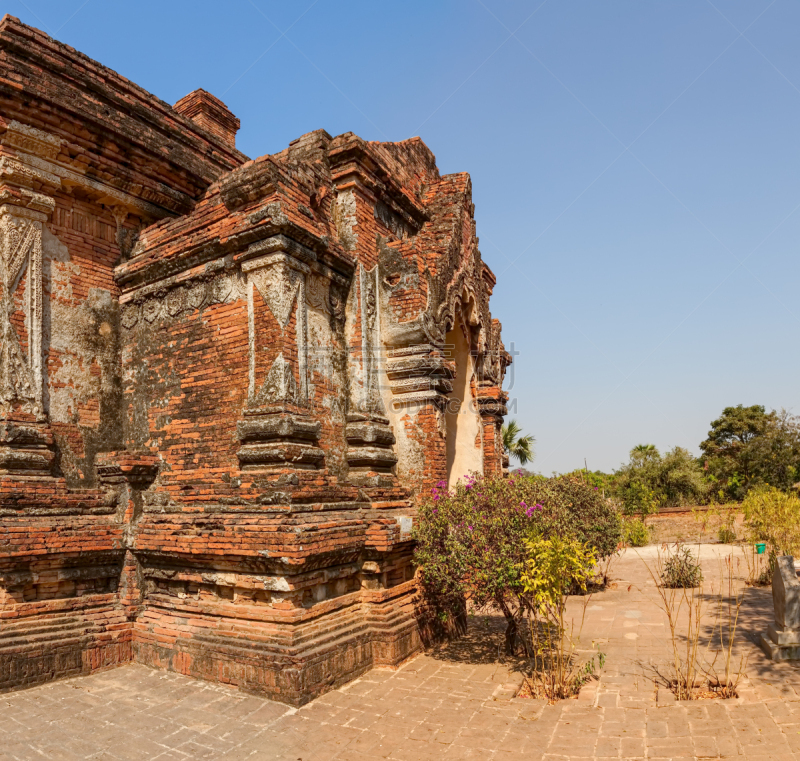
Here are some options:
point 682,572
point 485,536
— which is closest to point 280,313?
point 485,536

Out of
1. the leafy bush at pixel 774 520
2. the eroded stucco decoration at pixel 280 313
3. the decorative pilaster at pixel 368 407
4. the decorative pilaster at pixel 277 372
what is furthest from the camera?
the leafy bush at pixel 774 520

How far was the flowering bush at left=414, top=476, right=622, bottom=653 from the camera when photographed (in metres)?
6.11

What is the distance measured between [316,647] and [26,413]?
4.05 meters

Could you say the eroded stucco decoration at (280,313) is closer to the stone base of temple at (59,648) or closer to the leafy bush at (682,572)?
the stone base of temple at (59,648)

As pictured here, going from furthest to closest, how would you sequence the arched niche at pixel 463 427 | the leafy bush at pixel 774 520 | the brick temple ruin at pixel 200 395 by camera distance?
the leafy bush at pixel 774 520 → the arched niche at pixel 463 427 → the brick temple ruin at pixel 200 395

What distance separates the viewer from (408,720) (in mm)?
5145

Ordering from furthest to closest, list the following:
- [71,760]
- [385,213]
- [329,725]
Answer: [385,213], [329,725], [71,760]

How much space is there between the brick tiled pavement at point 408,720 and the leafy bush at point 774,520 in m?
5.90

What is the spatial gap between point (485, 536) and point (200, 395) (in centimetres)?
360

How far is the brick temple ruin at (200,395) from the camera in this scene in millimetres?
6004

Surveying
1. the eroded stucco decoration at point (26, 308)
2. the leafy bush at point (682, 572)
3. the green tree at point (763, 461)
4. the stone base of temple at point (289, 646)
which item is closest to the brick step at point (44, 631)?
the stone base of temple at point (289, 646)

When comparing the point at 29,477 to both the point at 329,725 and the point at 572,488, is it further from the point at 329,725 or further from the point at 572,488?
the point at 572,488

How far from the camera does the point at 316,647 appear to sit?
5.70 metres

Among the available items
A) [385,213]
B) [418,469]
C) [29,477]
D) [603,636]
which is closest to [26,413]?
[29,477]
